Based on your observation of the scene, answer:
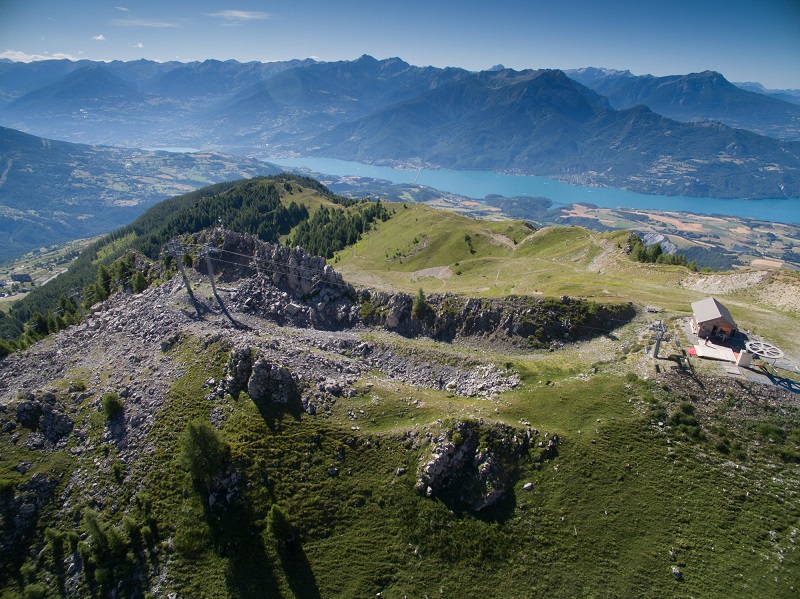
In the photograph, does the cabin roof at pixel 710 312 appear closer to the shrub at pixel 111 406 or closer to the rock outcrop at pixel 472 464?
the rock outcrop at pixel 472 464

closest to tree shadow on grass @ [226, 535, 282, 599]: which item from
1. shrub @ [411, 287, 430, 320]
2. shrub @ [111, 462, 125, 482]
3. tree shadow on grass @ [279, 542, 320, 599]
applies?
tree shadow on grass @ [279, 542, 320, 599]

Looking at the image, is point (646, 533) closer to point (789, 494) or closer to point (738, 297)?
point (789, 494)

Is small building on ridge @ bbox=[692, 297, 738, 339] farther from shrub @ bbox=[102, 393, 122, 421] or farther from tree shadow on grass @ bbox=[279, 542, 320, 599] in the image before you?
shrub @ bbox=[102, 393, 122, 421]

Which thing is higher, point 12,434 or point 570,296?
point 570,296

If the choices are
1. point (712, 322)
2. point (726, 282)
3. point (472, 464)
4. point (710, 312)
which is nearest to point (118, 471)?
point (472, 464)

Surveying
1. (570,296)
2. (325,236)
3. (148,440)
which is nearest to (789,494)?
(570,296)

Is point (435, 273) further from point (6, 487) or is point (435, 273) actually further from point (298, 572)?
point (6, 487)
